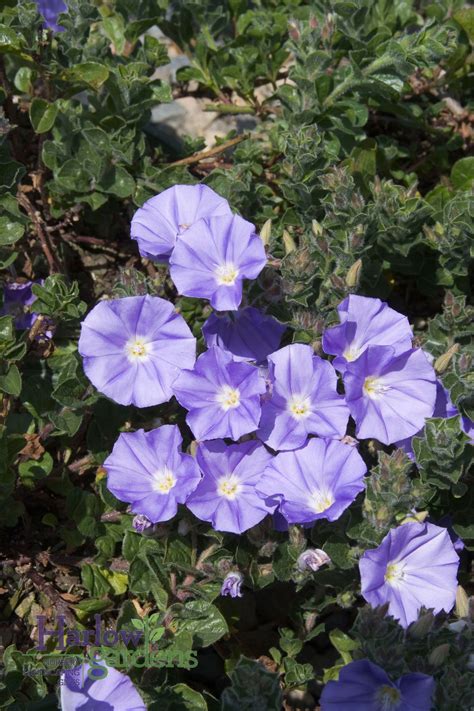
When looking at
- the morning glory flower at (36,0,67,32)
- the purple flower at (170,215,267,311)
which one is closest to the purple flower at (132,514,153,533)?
the purple flower at (170,215,267,311)

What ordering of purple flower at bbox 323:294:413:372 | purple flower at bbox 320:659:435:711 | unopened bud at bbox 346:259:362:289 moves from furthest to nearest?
unopened bud at bbox 346:259:362:289 → purple flower at bbox 323:294:413:372 → purple flower at bbox 320:659:435:711

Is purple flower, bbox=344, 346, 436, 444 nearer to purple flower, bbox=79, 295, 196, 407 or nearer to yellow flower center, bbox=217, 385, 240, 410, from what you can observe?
yellow flower center, bbox=217, 385, 240, 410

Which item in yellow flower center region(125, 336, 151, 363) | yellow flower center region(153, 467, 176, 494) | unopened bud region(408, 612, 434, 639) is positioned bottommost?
unopened bud region(408, 612, 434, 639)

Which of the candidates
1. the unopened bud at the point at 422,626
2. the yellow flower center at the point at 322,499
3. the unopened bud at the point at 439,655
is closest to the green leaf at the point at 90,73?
the yellow flower center at the point at 322,499

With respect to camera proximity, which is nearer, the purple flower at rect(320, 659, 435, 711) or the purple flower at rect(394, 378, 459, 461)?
the purple flower at rect(320, 659, 435, 711)

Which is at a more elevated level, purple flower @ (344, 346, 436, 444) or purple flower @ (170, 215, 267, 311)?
purple flower @ (170, 215, 267, 311)

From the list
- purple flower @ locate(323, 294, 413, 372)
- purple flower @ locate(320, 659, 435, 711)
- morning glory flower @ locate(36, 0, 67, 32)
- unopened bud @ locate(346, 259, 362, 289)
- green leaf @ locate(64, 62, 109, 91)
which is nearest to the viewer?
purple flower @ locate(320, 659, 435, 711)
